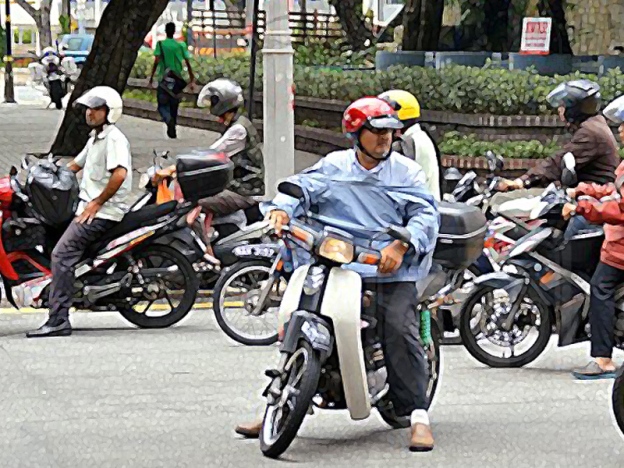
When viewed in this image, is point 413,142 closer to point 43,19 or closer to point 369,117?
point 369,117

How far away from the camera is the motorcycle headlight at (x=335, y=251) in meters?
6.85

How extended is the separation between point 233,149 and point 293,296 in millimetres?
4751

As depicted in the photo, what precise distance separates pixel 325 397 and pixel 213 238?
4780mm

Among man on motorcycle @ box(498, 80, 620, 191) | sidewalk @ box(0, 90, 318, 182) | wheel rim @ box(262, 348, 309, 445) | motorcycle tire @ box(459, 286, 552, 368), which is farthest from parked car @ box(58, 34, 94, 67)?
wheel rim @ box(262, 348, 309, 445)

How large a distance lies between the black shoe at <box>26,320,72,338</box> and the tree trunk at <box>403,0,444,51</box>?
15354mm

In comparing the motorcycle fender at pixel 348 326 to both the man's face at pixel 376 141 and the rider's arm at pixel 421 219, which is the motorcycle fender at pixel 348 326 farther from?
the man's face at pixel 376 141

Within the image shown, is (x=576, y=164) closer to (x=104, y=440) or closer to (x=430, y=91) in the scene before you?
(x=104, y=440)

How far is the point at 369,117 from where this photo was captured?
7.03 meters

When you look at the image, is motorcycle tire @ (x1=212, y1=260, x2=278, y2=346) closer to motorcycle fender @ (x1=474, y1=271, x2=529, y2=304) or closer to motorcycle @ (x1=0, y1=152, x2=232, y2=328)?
motorcycle @ (x1=0, y1=152, x2=232, y2=328)

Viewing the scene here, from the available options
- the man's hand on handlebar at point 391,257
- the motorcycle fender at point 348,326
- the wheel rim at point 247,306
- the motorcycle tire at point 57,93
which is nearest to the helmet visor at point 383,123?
the man's hand on handlebar at point 391,257

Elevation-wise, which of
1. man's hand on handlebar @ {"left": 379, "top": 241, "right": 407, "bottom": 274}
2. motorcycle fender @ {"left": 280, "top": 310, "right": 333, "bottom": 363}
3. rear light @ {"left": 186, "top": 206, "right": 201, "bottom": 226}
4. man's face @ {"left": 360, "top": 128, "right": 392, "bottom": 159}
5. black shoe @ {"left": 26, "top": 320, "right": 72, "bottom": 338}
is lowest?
black shoe @ {"left": 26, "top": 320, "right": 72, "bottom": 338}

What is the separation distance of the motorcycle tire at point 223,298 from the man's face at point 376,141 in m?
3.41

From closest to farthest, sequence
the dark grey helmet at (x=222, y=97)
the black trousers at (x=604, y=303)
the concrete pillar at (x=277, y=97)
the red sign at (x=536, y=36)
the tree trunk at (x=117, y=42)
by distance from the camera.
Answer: the black trousers at (x=604, y=303) → the dark grey helmet at (x=222, y=97) → the concrete pillar at (x=277, y=97) → the tree trunk at (x=117, y=42) → the red sign at (x=536, y=36)

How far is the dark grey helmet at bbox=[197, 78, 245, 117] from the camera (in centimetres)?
1151
